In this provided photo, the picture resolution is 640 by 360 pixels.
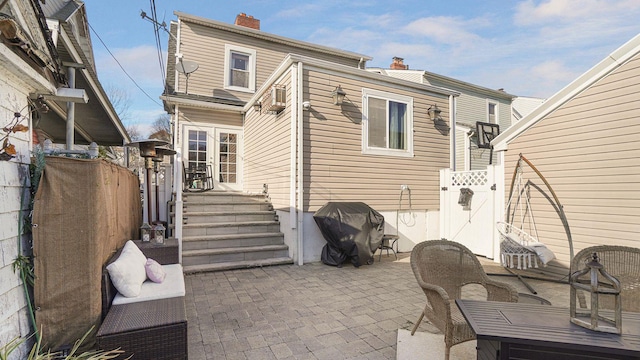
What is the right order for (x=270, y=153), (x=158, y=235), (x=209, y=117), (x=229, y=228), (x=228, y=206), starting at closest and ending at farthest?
(x=158, y=235) < (x=229, y=228) < (x=228, y=206) < (x=270, y=153) < (x=209, y=117)

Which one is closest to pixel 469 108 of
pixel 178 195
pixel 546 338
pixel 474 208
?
pixel 474 208

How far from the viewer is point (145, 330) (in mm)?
2029

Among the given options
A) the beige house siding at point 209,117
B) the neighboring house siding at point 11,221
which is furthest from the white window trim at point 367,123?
the neighboring house siding at point 11,221

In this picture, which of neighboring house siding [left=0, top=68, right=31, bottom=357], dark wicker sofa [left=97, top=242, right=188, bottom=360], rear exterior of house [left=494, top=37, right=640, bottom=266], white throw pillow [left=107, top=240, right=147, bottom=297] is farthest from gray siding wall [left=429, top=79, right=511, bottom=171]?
neighboring house siding [left=0, top=68, right=31, bottom=357]

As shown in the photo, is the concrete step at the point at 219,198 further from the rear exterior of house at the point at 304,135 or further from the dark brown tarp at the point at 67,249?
the dark brown tarp at the point at 67,249

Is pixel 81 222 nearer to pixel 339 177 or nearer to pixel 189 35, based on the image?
pixel 339 177

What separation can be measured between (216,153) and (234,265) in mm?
4140

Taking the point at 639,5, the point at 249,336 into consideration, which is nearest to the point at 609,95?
the point at 639,5

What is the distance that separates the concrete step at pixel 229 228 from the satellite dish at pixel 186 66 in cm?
474

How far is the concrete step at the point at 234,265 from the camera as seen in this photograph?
15.7 ft

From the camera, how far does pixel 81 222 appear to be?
94.3 inches

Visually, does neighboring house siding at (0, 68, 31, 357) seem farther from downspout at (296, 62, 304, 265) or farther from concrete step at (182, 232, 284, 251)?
downspout at (296, 62, 304, 265)

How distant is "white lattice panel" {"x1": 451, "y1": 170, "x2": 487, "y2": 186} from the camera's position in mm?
6012

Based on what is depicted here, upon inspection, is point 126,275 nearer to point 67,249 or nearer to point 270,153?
point 67,249
